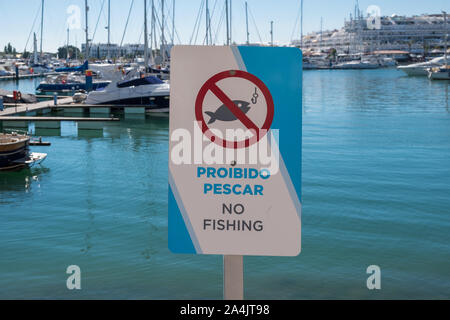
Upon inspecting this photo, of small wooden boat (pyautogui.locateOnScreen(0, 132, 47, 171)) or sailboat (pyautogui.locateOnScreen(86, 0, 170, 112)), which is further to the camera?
sailboat (pyautogui.locateOnScreen(86, 0, 170, 112))

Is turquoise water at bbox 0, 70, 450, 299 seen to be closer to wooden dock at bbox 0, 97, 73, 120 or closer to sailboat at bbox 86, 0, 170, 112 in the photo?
wooden dock at bbox 0, 97, 73, 120

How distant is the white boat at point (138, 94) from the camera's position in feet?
123

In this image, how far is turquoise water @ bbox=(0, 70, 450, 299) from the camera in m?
10.2

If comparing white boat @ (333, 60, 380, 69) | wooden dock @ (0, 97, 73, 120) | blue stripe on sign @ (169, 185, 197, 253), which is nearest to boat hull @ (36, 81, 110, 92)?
wooden dock @ (0, 97, 73, 120)

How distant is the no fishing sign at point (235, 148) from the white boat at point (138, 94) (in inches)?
1387

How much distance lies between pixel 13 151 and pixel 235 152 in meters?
18.5

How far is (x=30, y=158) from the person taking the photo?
19969 millimetres

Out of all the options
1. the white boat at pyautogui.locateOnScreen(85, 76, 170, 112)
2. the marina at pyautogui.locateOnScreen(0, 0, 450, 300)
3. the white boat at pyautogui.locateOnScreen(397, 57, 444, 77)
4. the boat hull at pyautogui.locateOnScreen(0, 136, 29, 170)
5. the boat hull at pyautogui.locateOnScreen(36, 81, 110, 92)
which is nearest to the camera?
the marina at pyautogui.locateOnScreen(0, 0, 450, 300)

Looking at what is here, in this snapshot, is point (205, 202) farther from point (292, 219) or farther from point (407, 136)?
point (407, 136)

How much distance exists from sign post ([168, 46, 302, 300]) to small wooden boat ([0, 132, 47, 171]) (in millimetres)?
17816

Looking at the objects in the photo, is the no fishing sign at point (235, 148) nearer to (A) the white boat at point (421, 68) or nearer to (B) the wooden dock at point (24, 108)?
(B) the wooden dock at point (24, 108)

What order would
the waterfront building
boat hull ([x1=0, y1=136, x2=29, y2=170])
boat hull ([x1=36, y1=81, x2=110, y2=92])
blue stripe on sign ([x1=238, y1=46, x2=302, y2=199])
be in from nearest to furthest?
blue stripe on sign ([x1=238, y1=46, x2=302, y2=199])
boat hull ([x1=0, y1=136, x2=29, y2=170])
boat hull ([x1=36, y1=81, x2=110, y2=92])
the waterfront building
